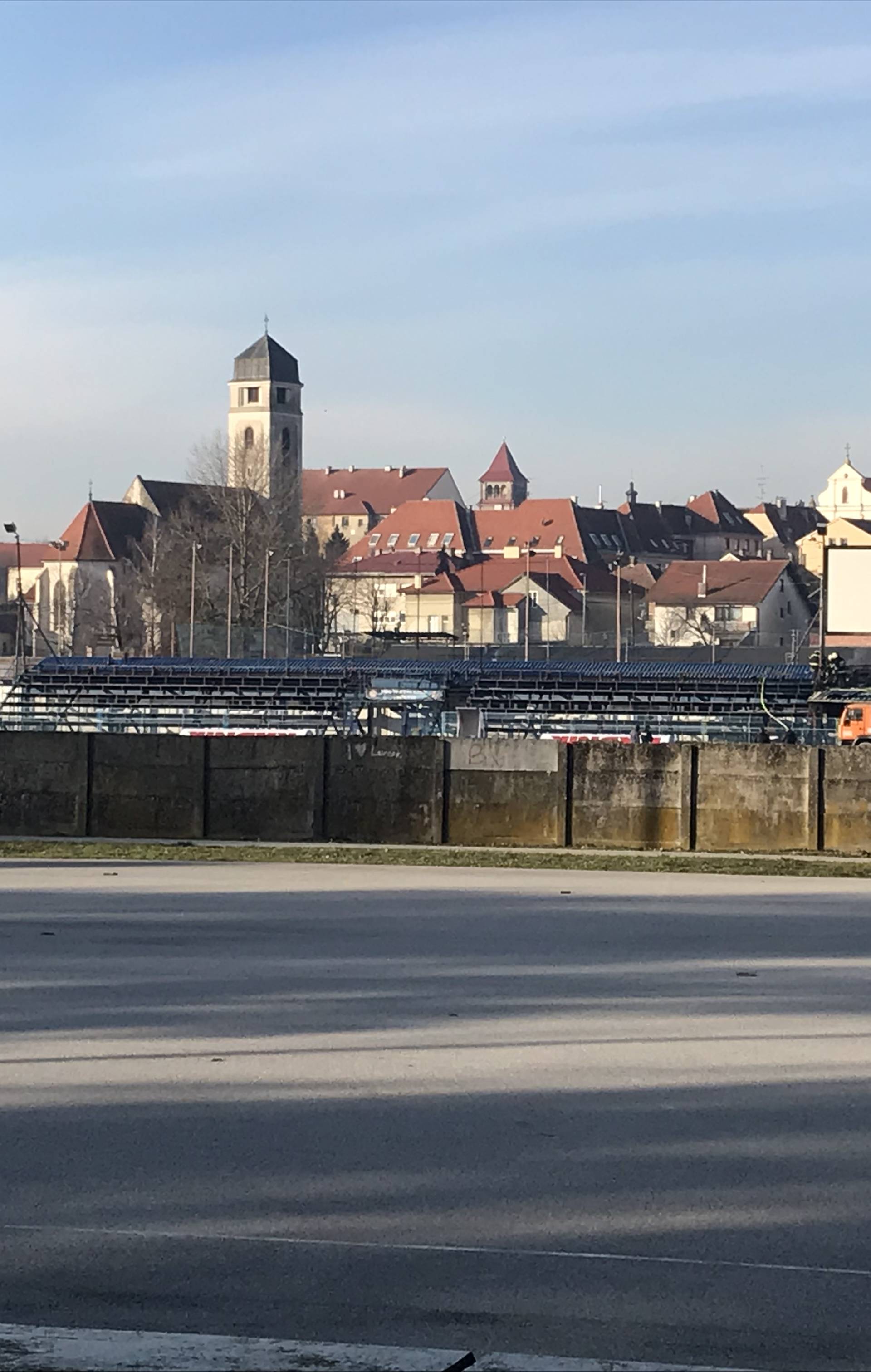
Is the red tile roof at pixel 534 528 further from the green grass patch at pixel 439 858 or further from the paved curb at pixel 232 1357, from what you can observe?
the paved curb at pixel 232 1357

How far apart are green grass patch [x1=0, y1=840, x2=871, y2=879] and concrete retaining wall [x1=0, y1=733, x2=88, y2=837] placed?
254 cm

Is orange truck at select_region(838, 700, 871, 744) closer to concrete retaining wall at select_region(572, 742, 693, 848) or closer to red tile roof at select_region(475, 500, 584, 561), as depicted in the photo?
concrete retaining wall at select_region(572, 742, 693, 848)

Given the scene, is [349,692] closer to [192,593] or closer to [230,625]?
[230,625]

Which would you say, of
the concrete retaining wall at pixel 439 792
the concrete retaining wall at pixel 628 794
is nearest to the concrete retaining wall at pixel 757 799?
the concrete retaining wall at pixel 439 792

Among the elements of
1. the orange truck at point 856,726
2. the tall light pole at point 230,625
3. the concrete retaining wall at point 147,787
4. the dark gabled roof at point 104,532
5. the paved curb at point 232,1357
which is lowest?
the paved curb at point 232,1357

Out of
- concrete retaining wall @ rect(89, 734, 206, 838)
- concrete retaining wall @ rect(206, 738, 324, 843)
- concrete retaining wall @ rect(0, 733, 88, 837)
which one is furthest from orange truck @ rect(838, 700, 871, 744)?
concrete retaining wall @ rect(0, 733, 88, 837)

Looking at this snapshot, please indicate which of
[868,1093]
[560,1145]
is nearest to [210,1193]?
[560,1145]

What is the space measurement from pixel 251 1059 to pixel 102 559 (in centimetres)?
14979

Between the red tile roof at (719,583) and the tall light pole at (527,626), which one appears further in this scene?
the red tile roof at (719,583)

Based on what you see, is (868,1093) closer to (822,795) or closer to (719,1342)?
(719,1342)

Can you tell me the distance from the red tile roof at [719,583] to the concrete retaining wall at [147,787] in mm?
89817

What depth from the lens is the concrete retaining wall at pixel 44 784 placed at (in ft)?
111

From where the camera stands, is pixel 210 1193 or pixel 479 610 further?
pixel 479 610

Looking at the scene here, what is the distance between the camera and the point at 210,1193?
804cm
